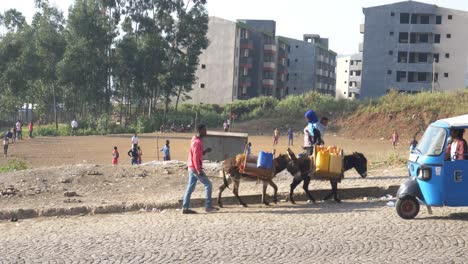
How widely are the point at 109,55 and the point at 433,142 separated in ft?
174

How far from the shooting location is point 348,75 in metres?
116

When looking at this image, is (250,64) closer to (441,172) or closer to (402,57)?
(402,57)

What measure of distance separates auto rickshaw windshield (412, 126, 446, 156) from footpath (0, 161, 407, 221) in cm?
310

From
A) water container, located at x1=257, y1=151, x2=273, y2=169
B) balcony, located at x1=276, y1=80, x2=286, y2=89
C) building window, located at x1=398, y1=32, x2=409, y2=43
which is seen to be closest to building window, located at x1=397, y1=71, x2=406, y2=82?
building window, located at x1=398, y1=32, x2=409, y2=43

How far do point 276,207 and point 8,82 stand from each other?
54824mm

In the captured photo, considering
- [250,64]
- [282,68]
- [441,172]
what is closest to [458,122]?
[441,172]

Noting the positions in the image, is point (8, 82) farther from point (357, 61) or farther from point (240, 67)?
point (357, 61)

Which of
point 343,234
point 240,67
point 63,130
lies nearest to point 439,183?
point 343,234

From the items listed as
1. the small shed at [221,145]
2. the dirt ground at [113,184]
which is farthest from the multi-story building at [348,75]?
the dirt ground at [113,184]

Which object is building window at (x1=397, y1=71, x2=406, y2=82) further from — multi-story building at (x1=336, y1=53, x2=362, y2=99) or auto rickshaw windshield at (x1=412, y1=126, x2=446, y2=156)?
auto rickshaw windshield at (x1=412, y1=126, x2=446, y2=156)

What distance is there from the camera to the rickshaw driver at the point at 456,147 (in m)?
10.2

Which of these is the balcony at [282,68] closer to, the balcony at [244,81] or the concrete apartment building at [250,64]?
A: the concrete apartment building at [250,64]

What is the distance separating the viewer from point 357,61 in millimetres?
112500

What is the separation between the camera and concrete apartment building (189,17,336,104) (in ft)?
268
